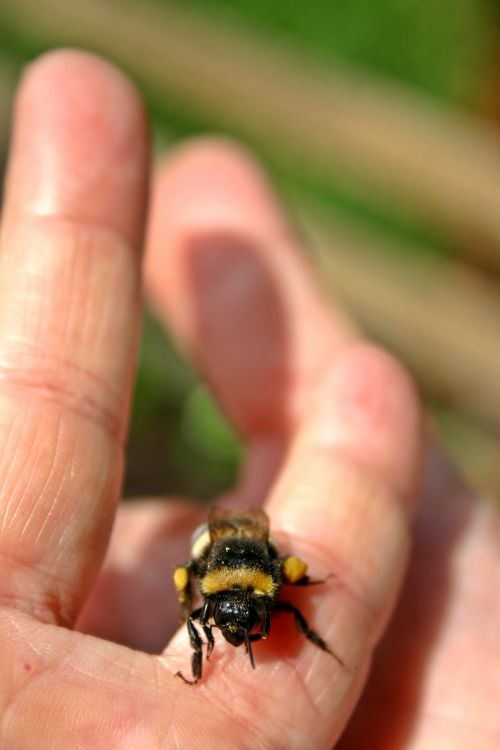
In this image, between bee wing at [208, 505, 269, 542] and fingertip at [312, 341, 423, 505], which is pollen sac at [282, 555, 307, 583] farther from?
fingertip at [312, 341, 423, 505]

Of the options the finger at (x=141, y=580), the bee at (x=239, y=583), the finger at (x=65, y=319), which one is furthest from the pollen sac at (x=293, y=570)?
the finger at (x=141, y=580)

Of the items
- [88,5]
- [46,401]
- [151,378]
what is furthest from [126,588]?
[88,5]

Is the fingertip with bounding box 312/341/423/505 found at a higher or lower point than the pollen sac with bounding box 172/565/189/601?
higher

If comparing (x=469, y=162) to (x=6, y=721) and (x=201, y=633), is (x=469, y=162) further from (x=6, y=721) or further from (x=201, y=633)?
(x=6, y=721)

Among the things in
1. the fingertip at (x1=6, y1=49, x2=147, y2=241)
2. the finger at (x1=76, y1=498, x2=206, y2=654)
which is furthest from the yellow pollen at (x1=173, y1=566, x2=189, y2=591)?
the fingertip at (x1=6, y1=49, x2=147, y2=241)

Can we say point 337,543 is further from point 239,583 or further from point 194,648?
point 194,648

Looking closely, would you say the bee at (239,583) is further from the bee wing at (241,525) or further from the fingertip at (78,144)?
the fingertip at (78,144)
